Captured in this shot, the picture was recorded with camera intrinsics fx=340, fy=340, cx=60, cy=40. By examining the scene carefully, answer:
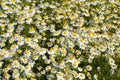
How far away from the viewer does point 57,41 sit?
16.8ft

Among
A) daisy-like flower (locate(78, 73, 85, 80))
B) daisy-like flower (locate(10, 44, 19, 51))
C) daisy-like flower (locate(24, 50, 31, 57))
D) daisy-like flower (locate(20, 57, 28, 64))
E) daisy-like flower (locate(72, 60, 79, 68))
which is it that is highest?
daisy-like flower (locate(10, 44, 19, 51))

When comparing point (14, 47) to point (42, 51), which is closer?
point (14, 47)

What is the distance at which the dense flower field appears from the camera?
4.62 m

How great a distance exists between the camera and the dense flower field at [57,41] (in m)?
4.62

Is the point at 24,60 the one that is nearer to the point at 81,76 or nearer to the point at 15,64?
the point at 15,64

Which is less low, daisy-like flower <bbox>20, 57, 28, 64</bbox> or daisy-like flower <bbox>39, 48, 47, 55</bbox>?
daisy-like flower <bbox>20, 57, 28, 64</bbox>

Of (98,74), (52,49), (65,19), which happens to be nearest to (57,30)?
(65,19)

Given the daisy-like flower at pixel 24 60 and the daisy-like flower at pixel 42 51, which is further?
the daisy-like flower at pixel 42 51

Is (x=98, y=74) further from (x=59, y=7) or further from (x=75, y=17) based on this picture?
(x=59, y=7)

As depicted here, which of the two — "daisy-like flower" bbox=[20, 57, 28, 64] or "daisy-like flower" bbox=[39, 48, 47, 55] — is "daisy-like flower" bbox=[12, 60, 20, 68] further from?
"daisy-like flower" bbox=[39, 48, 47, 55]

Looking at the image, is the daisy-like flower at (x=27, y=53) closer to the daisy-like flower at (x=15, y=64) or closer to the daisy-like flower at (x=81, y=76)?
the daisy-like flower at (x=15, y=64)

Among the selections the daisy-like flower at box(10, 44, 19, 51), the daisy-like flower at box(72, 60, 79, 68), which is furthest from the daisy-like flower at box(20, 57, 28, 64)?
the daisy-like flower at box(72, 60, 79, 68)

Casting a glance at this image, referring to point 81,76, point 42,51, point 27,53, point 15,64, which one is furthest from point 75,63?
point 15,64

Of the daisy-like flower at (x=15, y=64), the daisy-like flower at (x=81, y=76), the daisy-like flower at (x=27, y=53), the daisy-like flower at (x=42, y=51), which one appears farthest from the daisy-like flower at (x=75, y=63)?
the daisy-like flower at (x=15, y=64)
